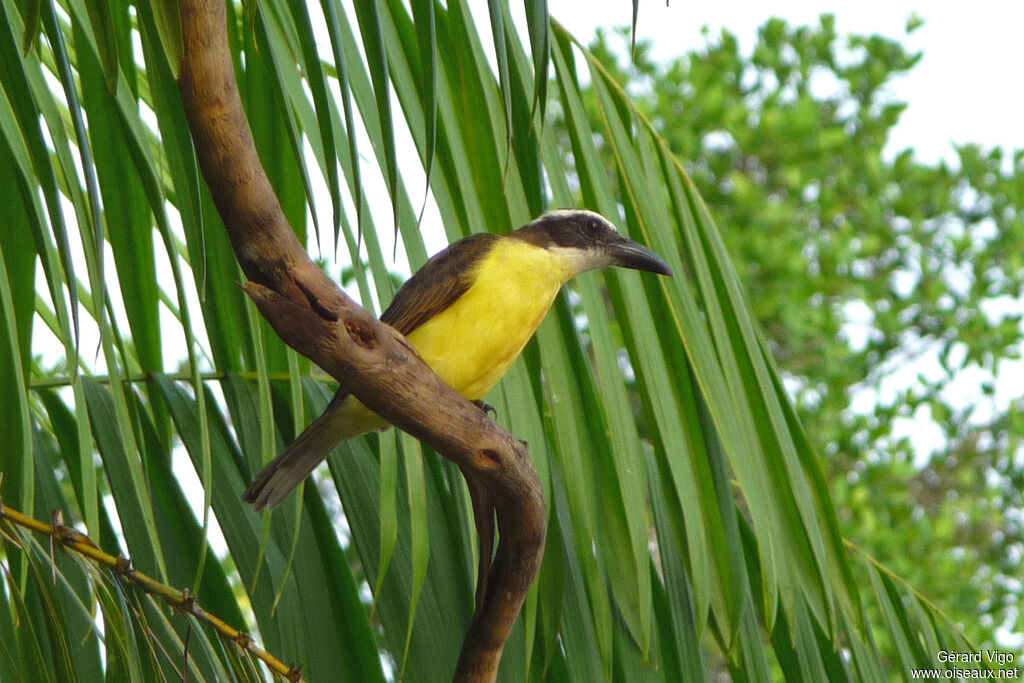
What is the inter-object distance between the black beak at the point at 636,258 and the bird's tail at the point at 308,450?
607mm

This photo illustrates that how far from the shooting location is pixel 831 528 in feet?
8.27

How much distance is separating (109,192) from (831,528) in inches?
61.0

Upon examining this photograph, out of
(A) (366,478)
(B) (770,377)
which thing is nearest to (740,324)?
(B) (770,377)

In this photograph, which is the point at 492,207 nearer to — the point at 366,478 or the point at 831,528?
the point at 366,478

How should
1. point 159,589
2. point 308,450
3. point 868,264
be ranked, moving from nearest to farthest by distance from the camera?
point 159,589
point 308,450
point 868,264

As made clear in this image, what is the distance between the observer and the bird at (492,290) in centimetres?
240

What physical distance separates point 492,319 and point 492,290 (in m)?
0.09

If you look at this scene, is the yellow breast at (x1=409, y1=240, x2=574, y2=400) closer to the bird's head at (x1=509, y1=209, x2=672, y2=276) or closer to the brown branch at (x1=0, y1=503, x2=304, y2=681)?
the bird's head at (x1=509, y1=209, x2=672, y2=276)

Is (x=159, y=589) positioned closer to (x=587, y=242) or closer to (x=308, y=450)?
(x=308, y=450)

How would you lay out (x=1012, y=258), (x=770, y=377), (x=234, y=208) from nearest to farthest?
(x=234, y=208)
(x=770, y=377)
(x=1012, y=258)

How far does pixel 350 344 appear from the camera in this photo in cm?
152

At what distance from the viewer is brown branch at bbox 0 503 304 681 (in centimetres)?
140

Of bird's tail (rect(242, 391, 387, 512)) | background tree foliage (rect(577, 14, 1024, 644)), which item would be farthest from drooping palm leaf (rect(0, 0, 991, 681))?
background tree foliage (rect(577, 14, 1024, 644))

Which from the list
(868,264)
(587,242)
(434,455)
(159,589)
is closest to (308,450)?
(434,455)
